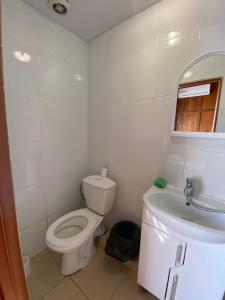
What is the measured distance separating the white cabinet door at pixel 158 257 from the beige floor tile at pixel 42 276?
72 cm

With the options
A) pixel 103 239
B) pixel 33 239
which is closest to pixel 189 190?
pixel 103 239

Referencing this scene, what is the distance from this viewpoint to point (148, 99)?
48.1 inches

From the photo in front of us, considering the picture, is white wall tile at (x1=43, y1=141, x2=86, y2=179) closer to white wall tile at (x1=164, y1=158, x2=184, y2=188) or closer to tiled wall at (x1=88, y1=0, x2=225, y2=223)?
tiled wall at (x1=88, y1=0, x2=225, y2=223)

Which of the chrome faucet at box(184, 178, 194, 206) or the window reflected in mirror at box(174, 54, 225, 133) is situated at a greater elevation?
the window reflected in mirror at box(174, 54, 225, 133)

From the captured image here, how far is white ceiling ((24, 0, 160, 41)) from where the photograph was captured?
1.11m

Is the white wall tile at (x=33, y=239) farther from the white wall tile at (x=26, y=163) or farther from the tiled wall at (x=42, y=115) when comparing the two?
the white wall tile at (x=26, y=163)

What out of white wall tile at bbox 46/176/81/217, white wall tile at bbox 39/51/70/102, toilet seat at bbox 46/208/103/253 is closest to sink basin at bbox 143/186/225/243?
toilet seat at bbox 46/208/103/253

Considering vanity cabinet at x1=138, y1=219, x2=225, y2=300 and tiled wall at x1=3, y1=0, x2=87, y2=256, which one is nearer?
vanity cabinet at x1=138, y1=219, x2=225, y2=300

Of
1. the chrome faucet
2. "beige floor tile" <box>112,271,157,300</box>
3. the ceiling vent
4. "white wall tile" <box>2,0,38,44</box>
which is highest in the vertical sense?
the ceiling vent

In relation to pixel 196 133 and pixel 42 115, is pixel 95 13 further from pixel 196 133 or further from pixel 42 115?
pixel 196 133

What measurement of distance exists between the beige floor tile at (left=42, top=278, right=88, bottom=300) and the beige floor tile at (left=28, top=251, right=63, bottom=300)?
0.04 metres

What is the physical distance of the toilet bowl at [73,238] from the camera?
1093 millimetres

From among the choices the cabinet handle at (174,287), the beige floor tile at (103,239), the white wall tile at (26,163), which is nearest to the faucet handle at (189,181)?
the cabinet handle at (174,287)

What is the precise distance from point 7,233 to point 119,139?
1143 mm
